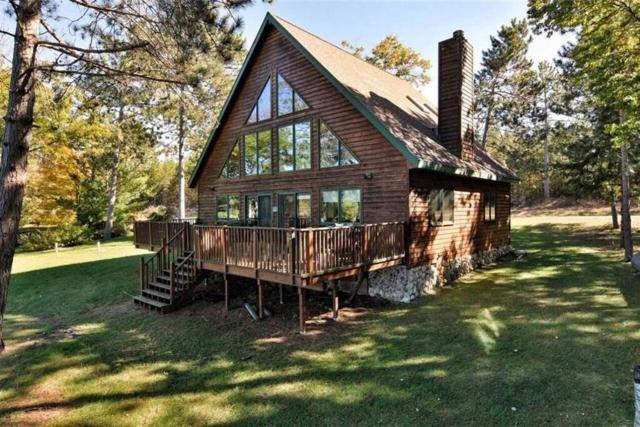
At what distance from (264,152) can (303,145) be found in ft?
6.14

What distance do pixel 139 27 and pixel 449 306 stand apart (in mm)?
9217

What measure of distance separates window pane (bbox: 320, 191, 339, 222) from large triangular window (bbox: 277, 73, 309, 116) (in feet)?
9.31

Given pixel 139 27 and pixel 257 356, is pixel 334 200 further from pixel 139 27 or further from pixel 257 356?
pixel 139 27

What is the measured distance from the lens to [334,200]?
10477 millimetres

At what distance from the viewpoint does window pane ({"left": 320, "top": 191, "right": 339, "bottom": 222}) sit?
10.4m

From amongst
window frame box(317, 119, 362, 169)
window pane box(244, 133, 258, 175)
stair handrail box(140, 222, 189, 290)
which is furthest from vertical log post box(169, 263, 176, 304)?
window frame box(317, 119, 362, 169)

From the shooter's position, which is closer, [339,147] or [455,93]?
[339,147]

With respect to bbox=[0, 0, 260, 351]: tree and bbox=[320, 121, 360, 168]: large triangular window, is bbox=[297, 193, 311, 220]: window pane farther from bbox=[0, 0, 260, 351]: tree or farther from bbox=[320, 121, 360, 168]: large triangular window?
bbox=[0, 0, 260, 351]: tree

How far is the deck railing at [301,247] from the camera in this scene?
22.8ft

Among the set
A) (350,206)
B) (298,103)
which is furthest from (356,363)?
(298,103)

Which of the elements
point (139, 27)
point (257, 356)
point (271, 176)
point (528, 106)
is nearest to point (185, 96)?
point (139, 27)

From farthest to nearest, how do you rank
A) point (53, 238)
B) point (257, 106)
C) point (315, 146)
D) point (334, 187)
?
1. point (53, 238)
2. point (257, 106)
3. point (315, 146)
4. point (334, 187)

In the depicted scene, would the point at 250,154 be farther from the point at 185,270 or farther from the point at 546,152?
the point at 546,152

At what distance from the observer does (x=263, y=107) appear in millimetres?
12383
